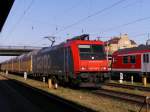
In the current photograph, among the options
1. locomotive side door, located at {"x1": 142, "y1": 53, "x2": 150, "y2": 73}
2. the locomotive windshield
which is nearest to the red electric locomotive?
the locomotive windshield

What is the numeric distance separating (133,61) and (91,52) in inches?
516

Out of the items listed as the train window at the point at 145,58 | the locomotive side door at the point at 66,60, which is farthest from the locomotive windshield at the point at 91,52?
the train window at the point at 145,58

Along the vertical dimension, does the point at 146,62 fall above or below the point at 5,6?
below

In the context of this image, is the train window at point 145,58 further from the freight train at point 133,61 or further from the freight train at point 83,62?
the freight train at point 83,62

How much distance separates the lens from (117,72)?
144 feet

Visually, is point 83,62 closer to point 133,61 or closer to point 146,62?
point 146,62

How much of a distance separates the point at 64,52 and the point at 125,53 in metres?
14.7

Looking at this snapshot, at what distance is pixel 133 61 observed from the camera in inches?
1516

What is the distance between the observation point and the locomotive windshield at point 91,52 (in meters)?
26.0

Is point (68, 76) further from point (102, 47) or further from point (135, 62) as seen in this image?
point (135, 62)

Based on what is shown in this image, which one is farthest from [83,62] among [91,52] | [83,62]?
[91,52]

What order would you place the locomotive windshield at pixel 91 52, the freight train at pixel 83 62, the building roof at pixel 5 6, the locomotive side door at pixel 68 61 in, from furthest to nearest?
the locomotive side door at pixel 68 61, the locomotive windshield at pixel 91 52, the freight train at pixel 83 62, the building roof at pixel 5 6

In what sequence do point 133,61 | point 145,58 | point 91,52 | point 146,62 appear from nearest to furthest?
point 91,52 → point 146,62 → point 145,58 → point 133,61

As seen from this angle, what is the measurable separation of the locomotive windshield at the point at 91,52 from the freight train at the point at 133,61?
9.79 m
